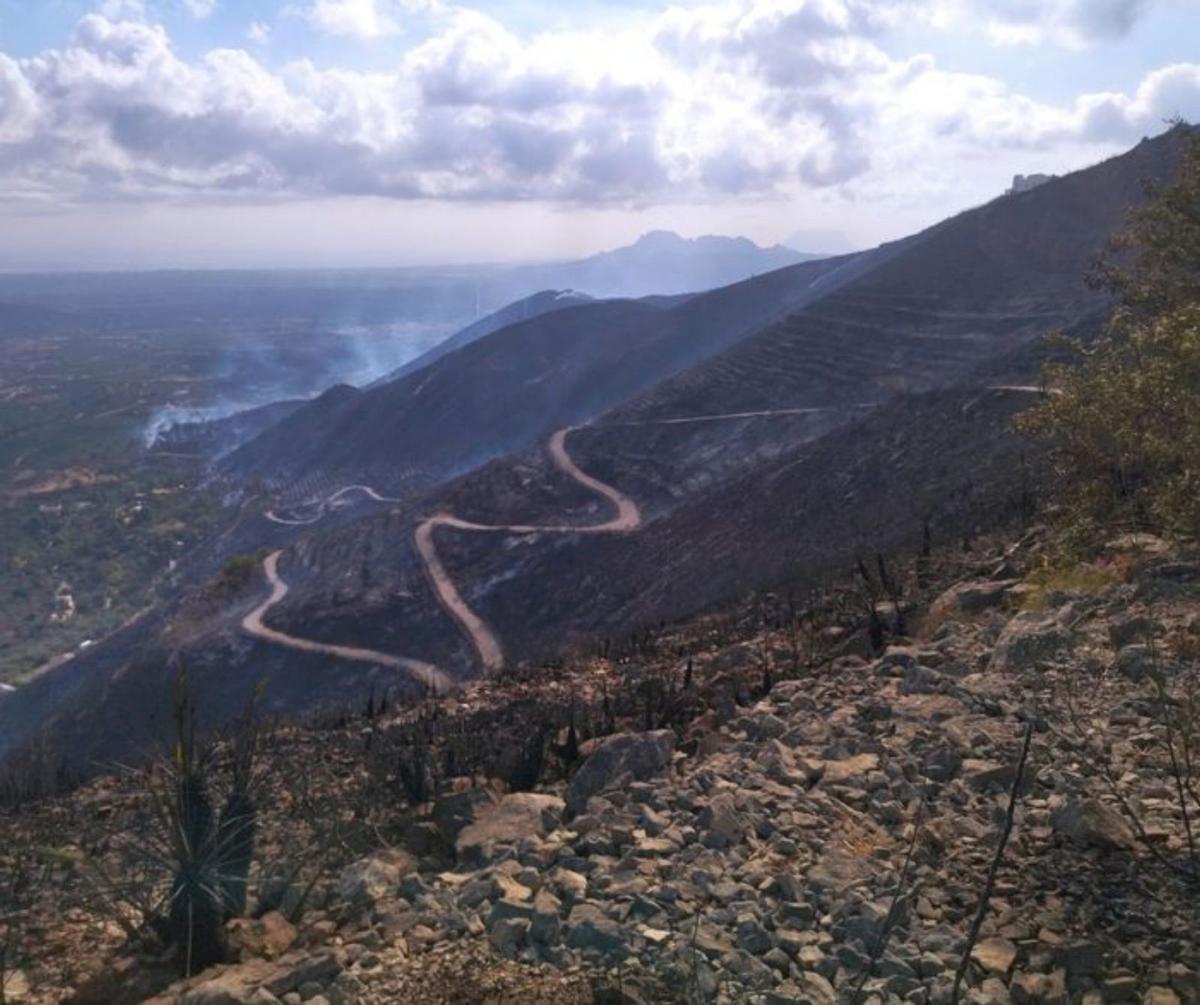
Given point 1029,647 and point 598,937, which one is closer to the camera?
point 598,937

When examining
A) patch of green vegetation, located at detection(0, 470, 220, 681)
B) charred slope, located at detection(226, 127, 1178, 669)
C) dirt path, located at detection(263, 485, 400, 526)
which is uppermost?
charred slope, located at detection(226, 127, 1178, 669)

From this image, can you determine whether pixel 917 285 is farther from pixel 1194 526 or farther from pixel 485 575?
pixel 1194 526

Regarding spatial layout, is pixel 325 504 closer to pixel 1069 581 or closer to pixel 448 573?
pixel 448 573

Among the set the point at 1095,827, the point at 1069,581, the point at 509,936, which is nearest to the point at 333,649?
the point at 1069,581

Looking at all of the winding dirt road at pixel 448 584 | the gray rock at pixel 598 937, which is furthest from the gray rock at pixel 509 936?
the winding dirt road at pixel 448 584

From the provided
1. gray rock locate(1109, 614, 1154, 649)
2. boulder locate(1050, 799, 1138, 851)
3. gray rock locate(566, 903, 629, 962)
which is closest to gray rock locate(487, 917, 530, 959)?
gray rock locate(566, 903, 629, 962)

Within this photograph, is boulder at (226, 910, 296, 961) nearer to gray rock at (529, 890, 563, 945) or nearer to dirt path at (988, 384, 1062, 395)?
gray rock at (529, 890, 563, 945)
